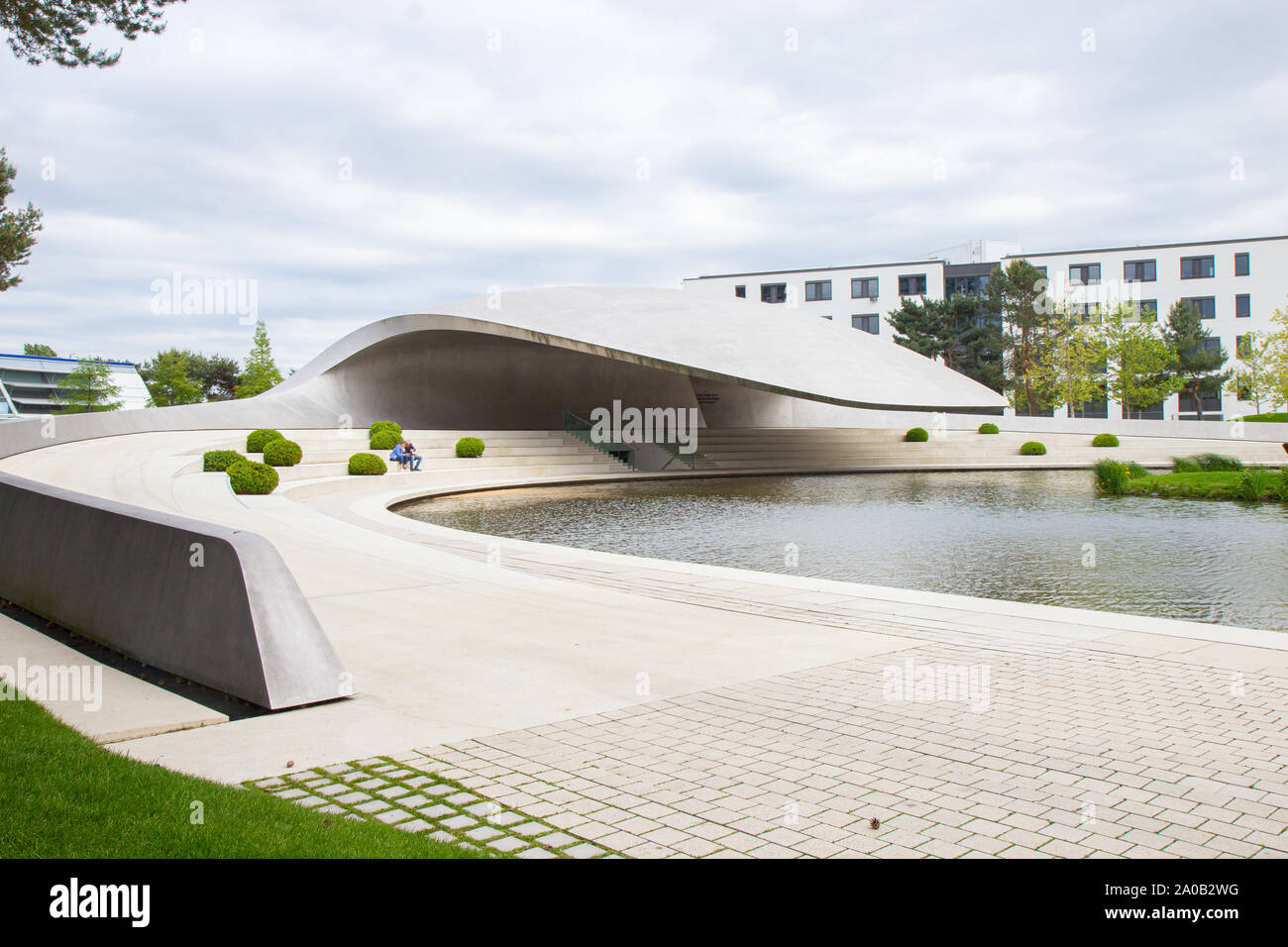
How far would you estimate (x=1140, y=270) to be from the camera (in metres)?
51.9

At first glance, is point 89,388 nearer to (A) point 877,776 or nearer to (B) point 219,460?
(B) point 219,460

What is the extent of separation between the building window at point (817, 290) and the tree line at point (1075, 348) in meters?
6.07

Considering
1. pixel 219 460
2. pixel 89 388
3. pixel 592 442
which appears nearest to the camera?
pixel 219 460

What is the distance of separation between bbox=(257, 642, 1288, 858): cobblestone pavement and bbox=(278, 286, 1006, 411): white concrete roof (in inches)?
673

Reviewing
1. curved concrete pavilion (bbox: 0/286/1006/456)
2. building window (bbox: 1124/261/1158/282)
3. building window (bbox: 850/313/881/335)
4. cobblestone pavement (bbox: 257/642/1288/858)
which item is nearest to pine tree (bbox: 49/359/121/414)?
curved concrete pavilion (bbox: 0/286/1006/456)

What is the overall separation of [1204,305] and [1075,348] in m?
10.8

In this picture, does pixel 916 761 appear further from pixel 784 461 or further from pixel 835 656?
pixel 784 461

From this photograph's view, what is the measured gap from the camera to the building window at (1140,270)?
51531 millimetres

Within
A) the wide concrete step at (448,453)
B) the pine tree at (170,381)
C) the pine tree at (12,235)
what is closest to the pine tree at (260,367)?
the pine tree at (170,381)

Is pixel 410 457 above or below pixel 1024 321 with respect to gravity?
below

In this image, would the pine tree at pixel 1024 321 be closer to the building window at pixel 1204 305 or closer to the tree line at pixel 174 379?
the building window at pixel 1204 305

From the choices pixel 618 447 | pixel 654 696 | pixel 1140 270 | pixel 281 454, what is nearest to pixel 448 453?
pixel 618 447
